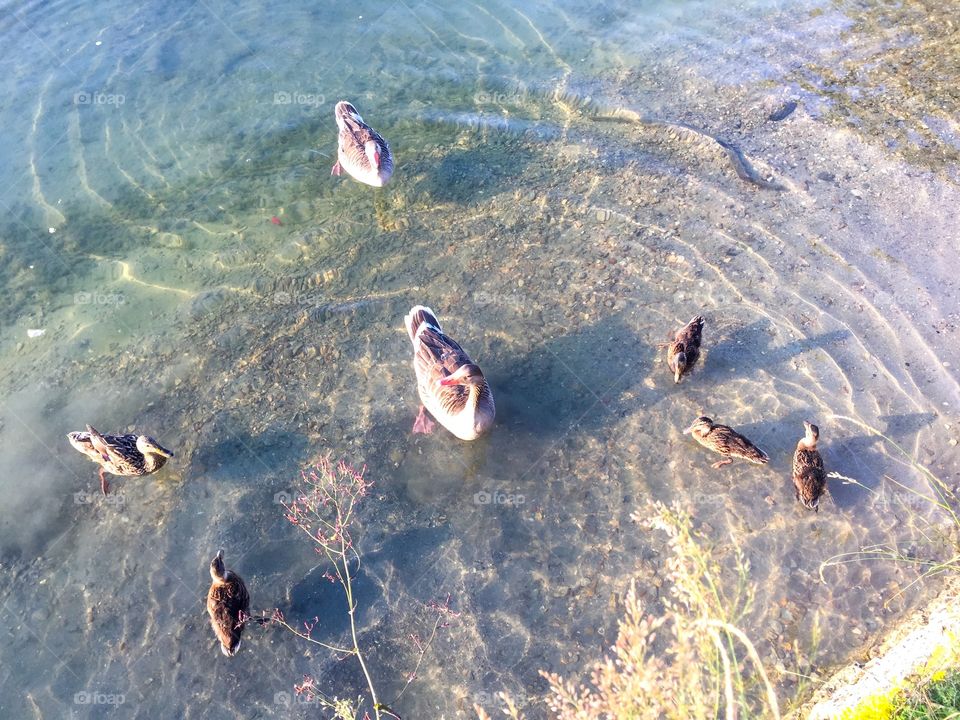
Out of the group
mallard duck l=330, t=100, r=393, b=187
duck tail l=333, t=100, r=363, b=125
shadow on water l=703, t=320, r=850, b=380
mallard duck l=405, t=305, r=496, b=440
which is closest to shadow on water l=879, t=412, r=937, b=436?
shadow on water l=703, t=320, r=850, b=380

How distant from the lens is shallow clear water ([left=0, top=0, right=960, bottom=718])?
6102 millimetres

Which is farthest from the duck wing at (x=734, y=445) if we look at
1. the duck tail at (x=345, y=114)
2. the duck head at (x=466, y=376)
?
A: the duck tail at (x=345, y=114)

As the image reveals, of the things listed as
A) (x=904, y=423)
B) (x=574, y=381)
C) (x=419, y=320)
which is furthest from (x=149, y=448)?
(x=904, y=423)

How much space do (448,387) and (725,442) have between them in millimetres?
3025

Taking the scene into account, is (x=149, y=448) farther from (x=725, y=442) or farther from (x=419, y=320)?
(x=725, y=442)

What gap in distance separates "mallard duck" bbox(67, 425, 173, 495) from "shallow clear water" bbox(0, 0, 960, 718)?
37 cm

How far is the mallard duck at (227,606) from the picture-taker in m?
5.80

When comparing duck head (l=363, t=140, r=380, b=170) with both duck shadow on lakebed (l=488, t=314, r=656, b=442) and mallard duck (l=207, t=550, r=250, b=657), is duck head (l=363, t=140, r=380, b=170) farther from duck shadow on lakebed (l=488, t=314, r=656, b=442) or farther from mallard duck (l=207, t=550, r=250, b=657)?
mallard duck (l=207, t=550, r=250, b=657)

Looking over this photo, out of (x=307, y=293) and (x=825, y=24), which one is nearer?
(x=307, y=293)

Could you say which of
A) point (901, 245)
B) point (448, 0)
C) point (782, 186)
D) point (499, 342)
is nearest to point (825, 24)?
point (782, 186)

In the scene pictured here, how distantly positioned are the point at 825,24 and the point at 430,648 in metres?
13.8

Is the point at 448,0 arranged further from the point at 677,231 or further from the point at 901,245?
the point at 901,245

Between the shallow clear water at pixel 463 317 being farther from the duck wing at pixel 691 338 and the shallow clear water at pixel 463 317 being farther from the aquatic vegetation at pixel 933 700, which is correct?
the aquatic vegetation at pixel 933 700

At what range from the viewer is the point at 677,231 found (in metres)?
8.98
